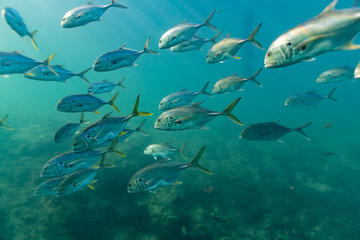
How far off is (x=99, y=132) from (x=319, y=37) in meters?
3.15

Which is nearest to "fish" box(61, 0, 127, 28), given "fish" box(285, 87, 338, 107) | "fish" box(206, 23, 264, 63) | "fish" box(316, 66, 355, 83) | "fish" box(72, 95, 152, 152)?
"fish" box(206, 23, 264, 63)

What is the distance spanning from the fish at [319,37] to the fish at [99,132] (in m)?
1.96

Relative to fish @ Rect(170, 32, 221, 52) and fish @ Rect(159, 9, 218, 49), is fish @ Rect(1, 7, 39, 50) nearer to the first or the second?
fish @ Rect(159, 9, 218, 49)

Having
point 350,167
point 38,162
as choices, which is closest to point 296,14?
point 350,167

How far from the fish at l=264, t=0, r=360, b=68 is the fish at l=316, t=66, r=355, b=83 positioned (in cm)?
480

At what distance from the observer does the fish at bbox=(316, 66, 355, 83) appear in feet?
18.0

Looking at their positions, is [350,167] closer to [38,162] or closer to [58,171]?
[58,171]

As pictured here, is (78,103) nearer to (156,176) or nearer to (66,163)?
(66,163)

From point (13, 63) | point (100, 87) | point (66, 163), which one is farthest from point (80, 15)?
point (66, 163)

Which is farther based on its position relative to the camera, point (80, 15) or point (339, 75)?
point (339, 75)

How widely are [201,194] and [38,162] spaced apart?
294 inches

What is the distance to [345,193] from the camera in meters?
7.01

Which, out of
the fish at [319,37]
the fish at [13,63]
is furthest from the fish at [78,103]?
the fish at [319,37]

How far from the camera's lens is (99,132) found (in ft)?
10.1
